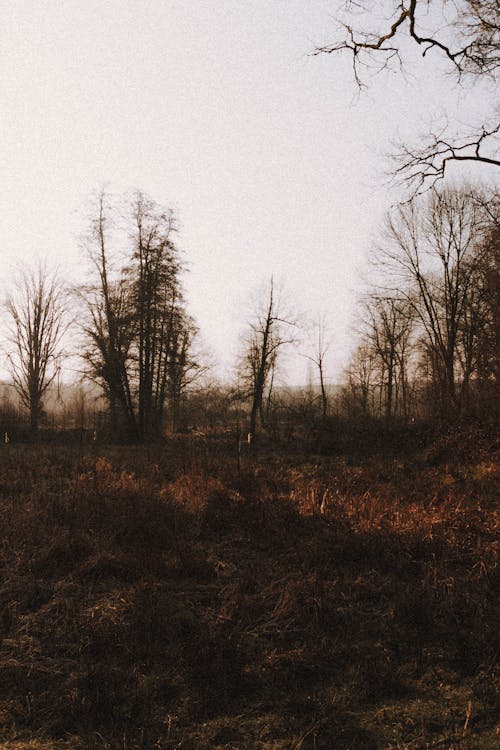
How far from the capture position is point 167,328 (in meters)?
29.8

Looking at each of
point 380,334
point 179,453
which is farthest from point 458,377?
point 179,453

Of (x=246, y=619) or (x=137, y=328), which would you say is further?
(x=137, y=328)

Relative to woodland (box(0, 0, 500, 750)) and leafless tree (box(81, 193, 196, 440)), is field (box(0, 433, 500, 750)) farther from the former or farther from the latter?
leafless tree (box(81, 193, 196, 440))

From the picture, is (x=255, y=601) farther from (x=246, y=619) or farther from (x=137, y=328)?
(x=137, y=328)

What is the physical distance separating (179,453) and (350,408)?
12193 millimetres

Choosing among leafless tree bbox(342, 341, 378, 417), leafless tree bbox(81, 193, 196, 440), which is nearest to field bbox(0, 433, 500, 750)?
leafless tree bbox(81, 193, 196, 440)

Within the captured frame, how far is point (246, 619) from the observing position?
5.72m

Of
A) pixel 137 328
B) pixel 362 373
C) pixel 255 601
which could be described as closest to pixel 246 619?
pixel 255 601

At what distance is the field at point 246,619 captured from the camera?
4.11 m

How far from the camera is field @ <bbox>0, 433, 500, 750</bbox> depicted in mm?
4113

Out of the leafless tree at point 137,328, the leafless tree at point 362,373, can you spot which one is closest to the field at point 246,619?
the leafless tree at point 137,328

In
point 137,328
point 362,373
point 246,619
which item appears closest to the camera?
point 246,619

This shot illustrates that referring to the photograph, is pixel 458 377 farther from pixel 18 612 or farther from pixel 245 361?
pixel 18 612

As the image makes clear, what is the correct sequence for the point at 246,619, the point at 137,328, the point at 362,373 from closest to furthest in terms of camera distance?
the point at 246,619 → the point at 137,328 → the point at 362,373
